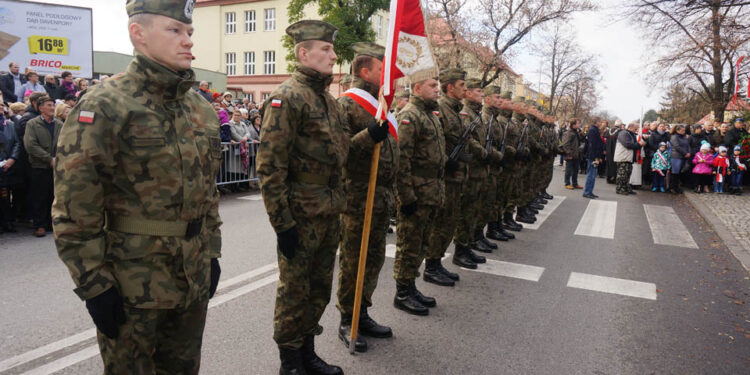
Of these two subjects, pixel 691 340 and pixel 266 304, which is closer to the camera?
pixel 691 340

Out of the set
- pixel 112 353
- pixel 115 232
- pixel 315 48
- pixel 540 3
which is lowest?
pixel 112 353

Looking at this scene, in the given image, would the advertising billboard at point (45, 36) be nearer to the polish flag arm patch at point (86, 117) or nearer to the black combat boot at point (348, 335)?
the black combat boot at point (348, 335)

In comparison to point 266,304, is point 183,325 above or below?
above

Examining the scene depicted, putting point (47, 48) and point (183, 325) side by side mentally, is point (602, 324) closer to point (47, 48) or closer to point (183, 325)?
point (183, 325)

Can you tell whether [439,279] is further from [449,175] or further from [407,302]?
[449,175]

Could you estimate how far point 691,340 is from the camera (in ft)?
13.8

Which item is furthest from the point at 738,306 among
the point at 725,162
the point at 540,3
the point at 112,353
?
the point at 540,3

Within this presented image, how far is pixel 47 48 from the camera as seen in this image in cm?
1491

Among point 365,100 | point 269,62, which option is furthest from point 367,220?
point 269,62

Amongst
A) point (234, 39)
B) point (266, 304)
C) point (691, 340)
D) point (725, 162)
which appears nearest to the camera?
point (691, 340)

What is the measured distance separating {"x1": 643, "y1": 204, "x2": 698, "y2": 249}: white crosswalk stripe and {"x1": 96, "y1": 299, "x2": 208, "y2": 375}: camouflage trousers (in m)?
8.05

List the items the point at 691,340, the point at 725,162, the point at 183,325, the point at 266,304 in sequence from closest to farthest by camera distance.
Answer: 1. the point at 183,325
2. the point at 691,340
3. the point at 266,304
4. the point at 725,162

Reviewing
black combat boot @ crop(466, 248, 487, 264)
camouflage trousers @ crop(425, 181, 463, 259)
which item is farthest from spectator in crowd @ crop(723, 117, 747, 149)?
camouflage trousers @ crop(425, 181, 463, 259)

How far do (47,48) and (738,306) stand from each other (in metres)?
17.7
